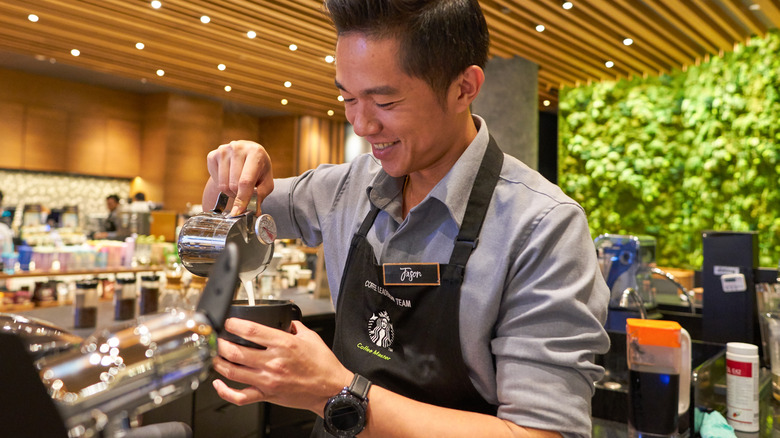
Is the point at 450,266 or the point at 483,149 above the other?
the point at 483,149

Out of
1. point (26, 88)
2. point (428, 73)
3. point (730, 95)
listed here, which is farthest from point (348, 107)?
point (26, 88)

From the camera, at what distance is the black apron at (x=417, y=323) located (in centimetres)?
101

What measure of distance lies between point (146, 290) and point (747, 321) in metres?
2.61

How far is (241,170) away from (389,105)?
0.35 meters

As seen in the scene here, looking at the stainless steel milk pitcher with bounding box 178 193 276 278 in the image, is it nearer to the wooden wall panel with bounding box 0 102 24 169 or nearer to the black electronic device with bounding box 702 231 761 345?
the black electronic device with bounding box 702 231 761 345

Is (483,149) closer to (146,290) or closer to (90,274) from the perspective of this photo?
(146,290)

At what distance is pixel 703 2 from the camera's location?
5023 mm

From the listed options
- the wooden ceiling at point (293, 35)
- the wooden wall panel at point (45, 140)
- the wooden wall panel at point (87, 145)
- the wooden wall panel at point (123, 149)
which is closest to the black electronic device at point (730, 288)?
the wooden ceiling at point (293, 35)

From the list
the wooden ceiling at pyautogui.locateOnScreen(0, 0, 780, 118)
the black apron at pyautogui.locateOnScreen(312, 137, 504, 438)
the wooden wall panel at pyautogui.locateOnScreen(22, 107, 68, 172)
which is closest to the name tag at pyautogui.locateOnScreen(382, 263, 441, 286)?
the black apron at pyautogui.locateOnScreen(312, 137, 504, 438)

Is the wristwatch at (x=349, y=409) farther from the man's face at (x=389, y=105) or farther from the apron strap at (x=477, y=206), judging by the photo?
the man's face at (x=389, y=105)

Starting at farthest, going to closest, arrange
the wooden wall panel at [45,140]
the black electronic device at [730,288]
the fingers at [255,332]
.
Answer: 1. the wooden wall panel at [45,140]
2. the black electronic device at [730,288]
3. the fingers at [255,332]

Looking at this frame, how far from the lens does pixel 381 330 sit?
3.58ft

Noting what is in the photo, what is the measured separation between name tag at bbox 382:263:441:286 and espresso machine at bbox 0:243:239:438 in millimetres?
668

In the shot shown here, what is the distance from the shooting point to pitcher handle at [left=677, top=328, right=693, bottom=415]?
5.05 ft
